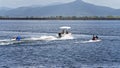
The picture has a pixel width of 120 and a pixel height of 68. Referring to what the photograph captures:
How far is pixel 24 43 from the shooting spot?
284 ft

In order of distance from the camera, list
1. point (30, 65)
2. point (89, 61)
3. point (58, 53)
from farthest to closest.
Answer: point (58, 53)
point (89, 61)
point (30, 65)

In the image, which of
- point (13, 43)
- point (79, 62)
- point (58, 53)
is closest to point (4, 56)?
point (58, 53)

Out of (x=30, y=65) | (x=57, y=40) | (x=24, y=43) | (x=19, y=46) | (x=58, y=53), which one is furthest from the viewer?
(x=57, y=40)

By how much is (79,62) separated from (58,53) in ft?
41.0

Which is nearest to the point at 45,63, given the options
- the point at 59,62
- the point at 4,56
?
the point at 59,62

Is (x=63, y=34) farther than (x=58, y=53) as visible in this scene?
Yes

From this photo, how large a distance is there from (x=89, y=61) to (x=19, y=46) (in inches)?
994

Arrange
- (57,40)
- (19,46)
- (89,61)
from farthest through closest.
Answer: (57,40), (19,46), (89,61)

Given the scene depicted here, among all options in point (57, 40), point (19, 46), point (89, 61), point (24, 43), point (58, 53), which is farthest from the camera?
point (57, 40)

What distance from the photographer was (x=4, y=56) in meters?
64.9

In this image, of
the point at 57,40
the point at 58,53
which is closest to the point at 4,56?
the point at 58,53

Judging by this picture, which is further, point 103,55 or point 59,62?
point 103,55

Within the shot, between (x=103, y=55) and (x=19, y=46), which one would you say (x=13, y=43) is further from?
(x=103, y=55)

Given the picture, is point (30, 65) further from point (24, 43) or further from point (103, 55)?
point (24, 43)
